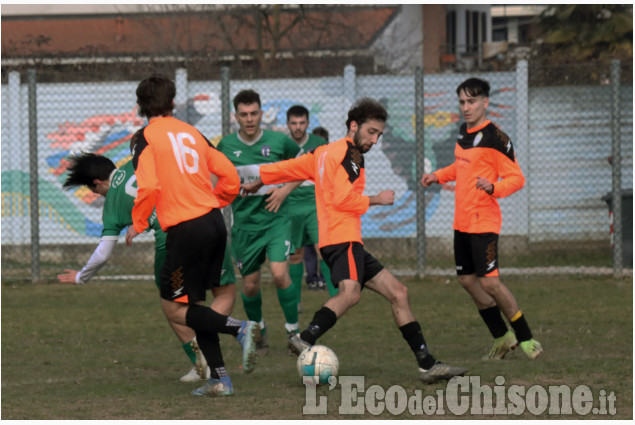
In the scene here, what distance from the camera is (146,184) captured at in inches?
265

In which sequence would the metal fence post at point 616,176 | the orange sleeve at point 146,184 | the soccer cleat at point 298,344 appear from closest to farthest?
1. the orange sleeve at point 146,184
2. the soccer cleat at point 298,344
3. the metal fence post at point 616,176

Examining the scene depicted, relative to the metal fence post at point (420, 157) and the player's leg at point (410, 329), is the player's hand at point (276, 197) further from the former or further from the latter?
the metal fence post at point (420, 157)

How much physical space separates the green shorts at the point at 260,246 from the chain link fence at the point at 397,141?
7754 mm

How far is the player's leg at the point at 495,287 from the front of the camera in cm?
857

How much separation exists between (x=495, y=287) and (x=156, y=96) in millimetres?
3212

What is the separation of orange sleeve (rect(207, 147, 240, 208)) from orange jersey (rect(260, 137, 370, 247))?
0.63 metres

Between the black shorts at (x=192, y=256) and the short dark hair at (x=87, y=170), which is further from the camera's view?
the short dark hair at (x=87, y=170)

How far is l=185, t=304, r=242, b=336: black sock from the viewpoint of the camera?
6.96m

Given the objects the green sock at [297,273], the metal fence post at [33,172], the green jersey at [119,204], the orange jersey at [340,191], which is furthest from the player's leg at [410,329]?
the metal fence post at [33,172]

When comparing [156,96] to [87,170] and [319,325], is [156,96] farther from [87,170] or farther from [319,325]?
[319,325]

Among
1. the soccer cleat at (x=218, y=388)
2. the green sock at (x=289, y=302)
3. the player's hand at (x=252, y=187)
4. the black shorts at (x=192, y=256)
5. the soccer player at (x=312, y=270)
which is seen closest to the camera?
the black shorts at (x=192, y=256)

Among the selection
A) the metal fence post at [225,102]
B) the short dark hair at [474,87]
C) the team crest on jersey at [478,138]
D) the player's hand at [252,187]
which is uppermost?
the metal fence post at [225,102]

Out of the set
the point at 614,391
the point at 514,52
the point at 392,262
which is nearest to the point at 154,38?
the point at 514,52

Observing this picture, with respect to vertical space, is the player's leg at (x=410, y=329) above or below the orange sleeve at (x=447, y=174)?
below
